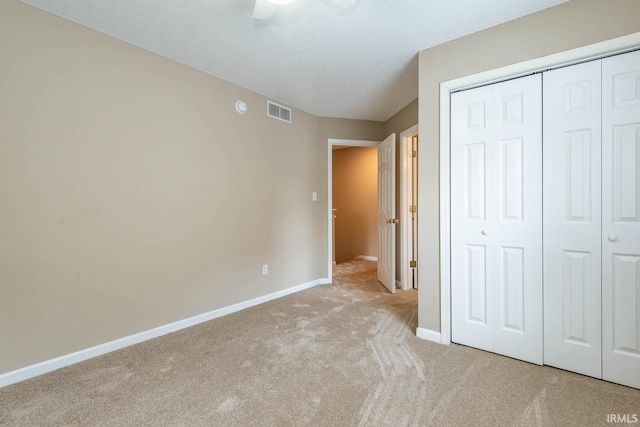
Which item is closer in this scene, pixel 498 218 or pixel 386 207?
pixel 498 218

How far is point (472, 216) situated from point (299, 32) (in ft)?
6.20

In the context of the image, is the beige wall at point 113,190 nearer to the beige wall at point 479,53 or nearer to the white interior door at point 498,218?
the beige wall at point 479,53

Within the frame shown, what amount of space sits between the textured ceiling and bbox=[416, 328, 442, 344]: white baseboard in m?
2.29

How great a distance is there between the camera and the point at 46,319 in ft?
6.08

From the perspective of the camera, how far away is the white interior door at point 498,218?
6.25 ft

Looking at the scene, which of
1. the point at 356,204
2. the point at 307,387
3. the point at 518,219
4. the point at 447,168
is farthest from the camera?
the point at 356,204

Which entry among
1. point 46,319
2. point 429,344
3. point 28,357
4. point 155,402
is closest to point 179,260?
point 46,319

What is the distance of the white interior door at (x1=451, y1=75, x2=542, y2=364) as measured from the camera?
191 centimetres

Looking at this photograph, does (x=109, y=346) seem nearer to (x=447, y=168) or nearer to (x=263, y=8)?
(x=263, y=8)

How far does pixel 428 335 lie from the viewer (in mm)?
2277

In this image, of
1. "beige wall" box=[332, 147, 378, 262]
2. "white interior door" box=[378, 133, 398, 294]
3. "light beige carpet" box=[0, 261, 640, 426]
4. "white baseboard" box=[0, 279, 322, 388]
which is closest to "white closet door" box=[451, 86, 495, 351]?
"light beige carpet" box=[0, 261, 640, 426]

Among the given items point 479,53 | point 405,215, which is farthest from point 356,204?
point 479,53

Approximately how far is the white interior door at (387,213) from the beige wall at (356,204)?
1.87 meters

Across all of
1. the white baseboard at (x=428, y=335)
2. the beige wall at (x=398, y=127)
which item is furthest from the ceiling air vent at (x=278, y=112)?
the white baseboard at (x=428, y=335)
